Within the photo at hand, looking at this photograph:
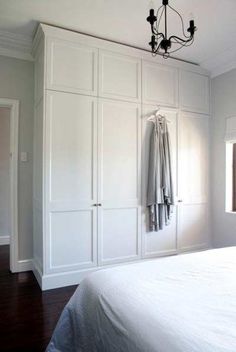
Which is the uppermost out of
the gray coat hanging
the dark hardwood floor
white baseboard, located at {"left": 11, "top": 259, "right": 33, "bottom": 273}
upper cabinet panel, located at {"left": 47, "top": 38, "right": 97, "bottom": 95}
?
upper cabinet panel, located at {"left": 47, "top": 38, "right": 97, "bottom": 95}

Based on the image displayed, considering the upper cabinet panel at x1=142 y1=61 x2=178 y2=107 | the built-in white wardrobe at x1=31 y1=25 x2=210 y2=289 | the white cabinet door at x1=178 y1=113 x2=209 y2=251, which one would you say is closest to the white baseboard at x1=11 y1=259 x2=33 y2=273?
the built-in white wardrobe at x1=31 y1=25 x2=210 y2=289

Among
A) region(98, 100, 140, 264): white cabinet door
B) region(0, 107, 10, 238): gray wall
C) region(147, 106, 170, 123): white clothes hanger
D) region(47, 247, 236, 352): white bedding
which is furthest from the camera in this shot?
region(0, 107, 10, 238): gray wall

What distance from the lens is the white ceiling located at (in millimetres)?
2396

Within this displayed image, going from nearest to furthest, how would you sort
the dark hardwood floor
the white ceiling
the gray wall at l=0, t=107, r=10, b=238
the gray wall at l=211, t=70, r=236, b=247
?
the dark hardwood floor
the white ceiling
the gray wall at l=211, t=70, r=236, b=247
the gray wall at l=0, t=107, r=10, b=238

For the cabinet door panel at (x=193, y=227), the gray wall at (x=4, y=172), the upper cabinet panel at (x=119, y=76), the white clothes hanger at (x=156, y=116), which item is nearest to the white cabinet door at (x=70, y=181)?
the upper cabinet panel at (x=119, y=76)

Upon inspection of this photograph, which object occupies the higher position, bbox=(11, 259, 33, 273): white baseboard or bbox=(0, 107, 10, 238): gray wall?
bbox=(0, 107, 10, 238): gray wall

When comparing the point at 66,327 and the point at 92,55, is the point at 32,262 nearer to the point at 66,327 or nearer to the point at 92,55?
the point at 66,327

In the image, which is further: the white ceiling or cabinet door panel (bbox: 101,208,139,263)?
cabinet door panel (bbox: 101,208,139,263)

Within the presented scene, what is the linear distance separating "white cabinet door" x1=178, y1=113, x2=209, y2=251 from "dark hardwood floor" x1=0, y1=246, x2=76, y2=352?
1751 mm

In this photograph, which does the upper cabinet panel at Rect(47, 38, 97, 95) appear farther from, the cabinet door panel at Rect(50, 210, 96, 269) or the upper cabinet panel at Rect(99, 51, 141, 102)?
the cabinet door panel at Rect(50, 210, 96, 269)

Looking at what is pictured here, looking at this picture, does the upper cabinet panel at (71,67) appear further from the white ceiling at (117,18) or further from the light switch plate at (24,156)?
the light switch plate at (24,156)

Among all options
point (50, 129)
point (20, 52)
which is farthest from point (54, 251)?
point (20, 52)

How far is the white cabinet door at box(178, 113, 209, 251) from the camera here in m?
3.51

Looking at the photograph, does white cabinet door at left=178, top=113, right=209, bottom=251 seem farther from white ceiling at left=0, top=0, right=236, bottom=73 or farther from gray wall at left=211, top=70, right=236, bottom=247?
white ceiling at left=0, top=0, right=236, bottom=73
